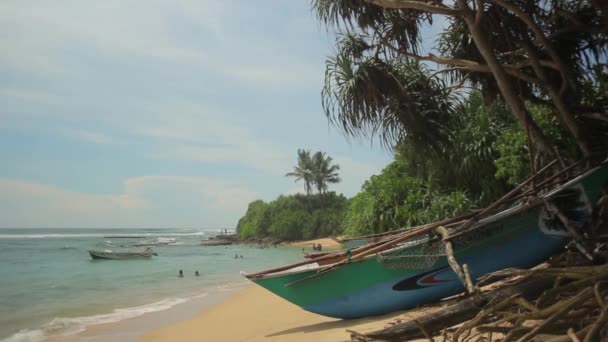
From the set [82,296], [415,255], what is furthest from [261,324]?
[82,296]

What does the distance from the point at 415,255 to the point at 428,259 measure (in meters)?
0.14

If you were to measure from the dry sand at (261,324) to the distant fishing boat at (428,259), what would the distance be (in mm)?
242

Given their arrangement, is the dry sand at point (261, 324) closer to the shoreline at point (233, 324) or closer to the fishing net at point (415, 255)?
the shoreline at point (233, 324)

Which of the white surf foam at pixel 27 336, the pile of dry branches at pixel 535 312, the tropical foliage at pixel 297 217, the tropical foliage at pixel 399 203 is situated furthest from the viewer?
the tropical foliage at pixel 297 217

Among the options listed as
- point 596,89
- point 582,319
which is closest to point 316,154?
point 596,89

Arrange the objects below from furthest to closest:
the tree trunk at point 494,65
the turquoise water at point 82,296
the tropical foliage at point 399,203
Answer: the tropical foliage at point 399,203, the turquoise water at point 82,296, the tree trunk at point 494,65

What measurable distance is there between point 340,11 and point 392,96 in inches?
56.4

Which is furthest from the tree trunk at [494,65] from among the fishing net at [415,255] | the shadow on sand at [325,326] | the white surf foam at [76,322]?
the white surf foam at [76,322]

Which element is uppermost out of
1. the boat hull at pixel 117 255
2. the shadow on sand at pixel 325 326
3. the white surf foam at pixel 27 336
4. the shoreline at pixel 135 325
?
the boat hull at pixel 117 255

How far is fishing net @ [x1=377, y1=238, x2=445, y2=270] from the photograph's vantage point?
441 cm

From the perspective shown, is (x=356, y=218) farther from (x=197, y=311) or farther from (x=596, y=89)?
(x=596, y=89)

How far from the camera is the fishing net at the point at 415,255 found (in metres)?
4.41

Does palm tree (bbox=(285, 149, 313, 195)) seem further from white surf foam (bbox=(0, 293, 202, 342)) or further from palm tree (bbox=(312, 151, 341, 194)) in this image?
white surf foam (bbox=(0, 293, 202, 342))

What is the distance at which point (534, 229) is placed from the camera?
462cm
